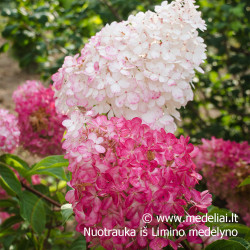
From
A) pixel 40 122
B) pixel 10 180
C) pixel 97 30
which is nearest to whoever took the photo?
pixel 10 180

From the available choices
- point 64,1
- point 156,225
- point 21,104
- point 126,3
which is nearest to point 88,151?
point 156,225

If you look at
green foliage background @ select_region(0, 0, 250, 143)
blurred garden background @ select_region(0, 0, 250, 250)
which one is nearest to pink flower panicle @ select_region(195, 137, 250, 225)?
blurred garden background @ select_region(0, 0, 250, 250)

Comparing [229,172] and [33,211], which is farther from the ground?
[33,211]

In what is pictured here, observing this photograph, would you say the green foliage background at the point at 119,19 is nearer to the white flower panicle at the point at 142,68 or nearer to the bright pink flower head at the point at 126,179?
the white flower panicle at the point at 142,68

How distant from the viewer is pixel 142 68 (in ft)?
2.43

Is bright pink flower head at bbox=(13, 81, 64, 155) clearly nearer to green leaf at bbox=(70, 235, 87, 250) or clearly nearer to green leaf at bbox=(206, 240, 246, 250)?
green leaf at bbox=(70, 235, 87, 250)

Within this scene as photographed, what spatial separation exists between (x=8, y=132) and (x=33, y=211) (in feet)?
0.96

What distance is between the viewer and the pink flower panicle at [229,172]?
1204mm

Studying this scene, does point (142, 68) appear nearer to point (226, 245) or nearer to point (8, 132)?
point (226, 245)

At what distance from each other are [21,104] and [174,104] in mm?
711

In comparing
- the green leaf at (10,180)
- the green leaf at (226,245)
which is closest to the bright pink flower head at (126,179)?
the green leaf at (226,245)

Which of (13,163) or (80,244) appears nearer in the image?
(80,244)

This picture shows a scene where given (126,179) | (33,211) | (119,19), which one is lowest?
(33,211)

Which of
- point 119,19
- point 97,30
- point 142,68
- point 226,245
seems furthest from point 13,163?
point 97,30
